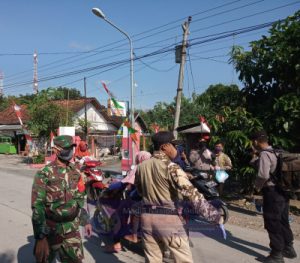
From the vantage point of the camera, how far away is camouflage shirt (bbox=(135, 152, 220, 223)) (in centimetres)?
317

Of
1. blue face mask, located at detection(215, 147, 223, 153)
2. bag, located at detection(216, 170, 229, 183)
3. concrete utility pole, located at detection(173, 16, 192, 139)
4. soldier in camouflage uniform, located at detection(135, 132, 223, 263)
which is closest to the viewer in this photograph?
soldier in camouflage uniform, located at detection(135, 132, 223, 263)

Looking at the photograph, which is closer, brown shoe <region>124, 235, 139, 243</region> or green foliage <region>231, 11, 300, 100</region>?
brown shoe <region>124, 235, 139, 243</region>

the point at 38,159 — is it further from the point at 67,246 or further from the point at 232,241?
the point at 67,246

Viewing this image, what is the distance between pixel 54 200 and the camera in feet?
12.1

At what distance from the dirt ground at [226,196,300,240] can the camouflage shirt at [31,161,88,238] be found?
4.36 meters

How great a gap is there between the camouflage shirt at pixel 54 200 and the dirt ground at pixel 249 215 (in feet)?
14.3

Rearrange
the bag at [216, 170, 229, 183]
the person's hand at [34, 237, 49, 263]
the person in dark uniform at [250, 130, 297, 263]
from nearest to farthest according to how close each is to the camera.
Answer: the person's hand at [34, 237, 49, 263]
the person in dark uniform at [250, 130, 297, 263]
the bag at [216, 170, 229, 183]

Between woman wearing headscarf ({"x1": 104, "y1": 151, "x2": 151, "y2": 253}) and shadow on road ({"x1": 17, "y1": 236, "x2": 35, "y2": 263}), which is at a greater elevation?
woman wearing headscarf ({"x1": 104, "y1": 151, "x2": 151, "y2": 253})

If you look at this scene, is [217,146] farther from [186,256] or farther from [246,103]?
[186,256]

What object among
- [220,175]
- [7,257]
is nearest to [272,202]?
[7,257]

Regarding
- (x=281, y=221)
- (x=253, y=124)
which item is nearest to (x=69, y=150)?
(x=281, y=221)

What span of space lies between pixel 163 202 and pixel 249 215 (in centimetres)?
548

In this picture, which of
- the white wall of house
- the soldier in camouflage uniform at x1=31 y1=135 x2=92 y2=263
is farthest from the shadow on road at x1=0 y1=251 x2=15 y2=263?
the white wall of house

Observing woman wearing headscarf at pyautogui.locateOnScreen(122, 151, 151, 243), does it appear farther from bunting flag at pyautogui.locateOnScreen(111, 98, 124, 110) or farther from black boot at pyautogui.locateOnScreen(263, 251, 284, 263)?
bunting flag at pyautogui.locateOnScreen(111, 98, 124, 110)
